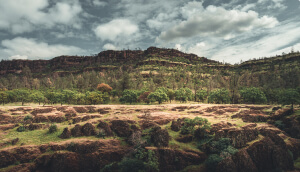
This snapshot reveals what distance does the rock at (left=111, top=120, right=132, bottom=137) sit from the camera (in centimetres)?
3381

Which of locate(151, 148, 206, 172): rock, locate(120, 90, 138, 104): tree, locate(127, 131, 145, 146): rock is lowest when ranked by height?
locate(151, 148, 206, 172): rock

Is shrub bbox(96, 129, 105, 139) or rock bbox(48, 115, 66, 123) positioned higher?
rock bbox(48, 115, 66, 123)

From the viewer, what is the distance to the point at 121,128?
35.1m

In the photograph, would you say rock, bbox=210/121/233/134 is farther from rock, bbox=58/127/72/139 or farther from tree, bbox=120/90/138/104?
tree, bbox=120/90/138/104

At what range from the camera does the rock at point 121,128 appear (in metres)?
33.8

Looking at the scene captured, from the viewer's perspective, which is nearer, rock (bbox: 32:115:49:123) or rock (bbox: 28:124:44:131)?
rock (bbox: 28:124:44:131)

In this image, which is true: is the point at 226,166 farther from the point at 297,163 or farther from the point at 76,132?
the point at 76,132

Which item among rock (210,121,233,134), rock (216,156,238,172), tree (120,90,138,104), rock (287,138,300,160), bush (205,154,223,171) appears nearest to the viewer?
rock (216,156,238,172)

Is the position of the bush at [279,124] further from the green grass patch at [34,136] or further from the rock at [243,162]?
the green grass patch at [34,136]

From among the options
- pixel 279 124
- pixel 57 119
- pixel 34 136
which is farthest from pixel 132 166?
pixel 279 124

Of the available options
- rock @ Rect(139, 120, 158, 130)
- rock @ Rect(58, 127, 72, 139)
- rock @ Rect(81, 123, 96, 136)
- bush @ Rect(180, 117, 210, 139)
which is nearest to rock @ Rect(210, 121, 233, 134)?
bush @ Rect(180, 117, 210, 139)

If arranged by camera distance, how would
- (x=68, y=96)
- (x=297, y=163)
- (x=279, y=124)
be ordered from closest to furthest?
(x=297, y=163)
(x=279, y=124)
(x=68, y=96)

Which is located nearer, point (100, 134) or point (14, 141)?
point (14, 141)

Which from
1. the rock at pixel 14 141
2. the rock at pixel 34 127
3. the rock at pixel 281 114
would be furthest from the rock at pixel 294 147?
the rock at pixel 34 127
